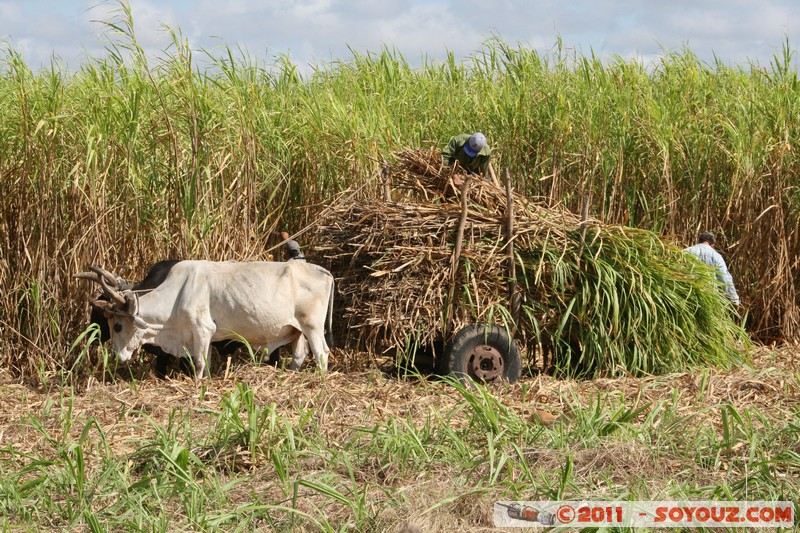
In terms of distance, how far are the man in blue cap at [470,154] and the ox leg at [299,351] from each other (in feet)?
5.17

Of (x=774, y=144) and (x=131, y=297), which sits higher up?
(x=774, y=144)

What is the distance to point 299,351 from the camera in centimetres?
702

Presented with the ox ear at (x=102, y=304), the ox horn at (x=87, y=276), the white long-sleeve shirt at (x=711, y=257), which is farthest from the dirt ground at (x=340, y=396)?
the white long-sleeve shirt at (x=711, y=257)

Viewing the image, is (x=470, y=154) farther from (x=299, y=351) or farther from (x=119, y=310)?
(x=119, y=310)

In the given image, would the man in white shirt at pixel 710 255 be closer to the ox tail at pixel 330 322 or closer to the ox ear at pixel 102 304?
the ox tail at pixel 330 322

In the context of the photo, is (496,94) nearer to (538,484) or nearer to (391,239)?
(391,239)

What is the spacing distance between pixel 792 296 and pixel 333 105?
442 centimetres

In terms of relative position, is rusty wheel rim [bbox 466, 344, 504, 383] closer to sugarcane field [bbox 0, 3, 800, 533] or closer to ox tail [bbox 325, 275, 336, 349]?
sugarcane field [bbox 0, 3, 800, 533]

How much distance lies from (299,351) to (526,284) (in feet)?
5.39

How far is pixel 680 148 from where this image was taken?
908 cm

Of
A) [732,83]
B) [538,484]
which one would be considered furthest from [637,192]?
[538,484]

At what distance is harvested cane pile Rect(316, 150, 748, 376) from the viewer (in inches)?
266

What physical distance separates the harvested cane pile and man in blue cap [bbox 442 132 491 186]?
0.37 meters

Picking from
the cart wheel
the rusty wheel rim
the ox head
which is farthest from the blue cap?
the ox head
